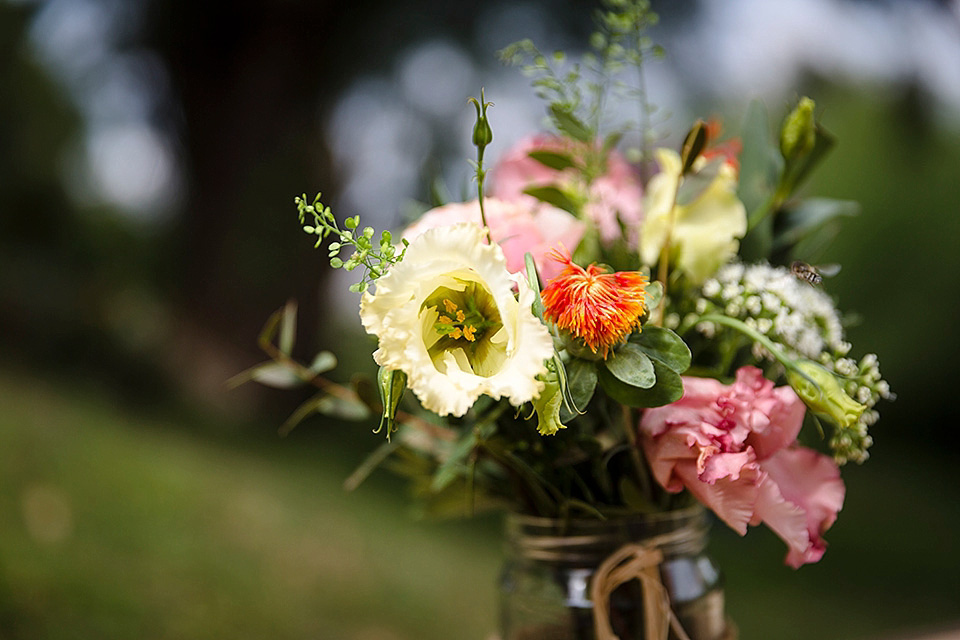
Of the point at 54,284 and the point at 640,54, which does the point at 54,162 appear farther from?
the point at 640,54

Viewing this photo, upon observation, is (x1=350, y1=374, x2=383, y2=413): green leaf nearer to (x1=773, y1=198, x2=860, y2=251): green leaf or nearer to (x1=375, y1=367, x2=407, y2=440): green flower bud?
(x1=375, y1=367, x2=407, y2=440): green flower bud

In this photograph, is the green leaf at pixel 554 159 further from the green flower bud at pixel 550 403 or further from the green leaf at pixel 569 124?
the green flower bud at pixel 550 403

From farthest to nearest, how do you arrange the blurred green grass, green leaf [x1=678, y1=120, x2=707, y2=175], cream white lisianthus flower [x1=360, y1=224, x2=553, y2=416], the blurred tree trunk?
1. the blurred tree trunk
2. the blurred green grass
3. green leaf [x1=678, y1=120, x2=707, y2=175]
4. cream white lisianthus flower [x1=360, y1=224, x2=553, y2=416]

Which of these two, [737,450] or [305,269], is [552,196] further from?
[305,269]

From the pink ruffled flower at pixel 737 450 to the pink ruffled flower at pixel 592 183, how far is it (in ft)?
0.43

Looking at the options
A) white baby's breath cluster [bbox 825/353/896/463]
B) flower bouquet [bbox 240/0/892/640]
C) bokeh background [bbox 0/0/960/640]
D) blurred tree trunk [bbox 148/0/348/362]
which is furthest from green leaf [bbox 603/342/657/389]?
blurred tree trunk [bbox 148/0/348/362]

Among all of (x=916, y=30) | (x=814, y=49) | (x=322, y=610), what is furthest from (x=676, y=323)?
(x=916, y=30)

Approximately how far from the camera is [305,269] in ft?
3.93

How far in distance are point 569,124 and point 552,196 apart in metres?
0.04

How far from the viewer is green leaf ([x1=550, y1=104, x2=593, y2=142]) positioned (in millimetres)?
392

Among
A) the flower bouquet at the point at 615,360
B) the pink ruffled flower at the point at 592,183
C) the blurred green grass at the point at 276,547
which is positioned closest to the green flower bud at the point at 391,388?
the flower bouquet at the point at 615,360

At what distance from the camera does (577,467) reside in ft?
1.40

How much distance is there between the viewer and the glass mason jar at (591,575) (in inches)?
16.7

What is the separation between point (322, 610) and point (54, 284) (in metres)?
0.59
